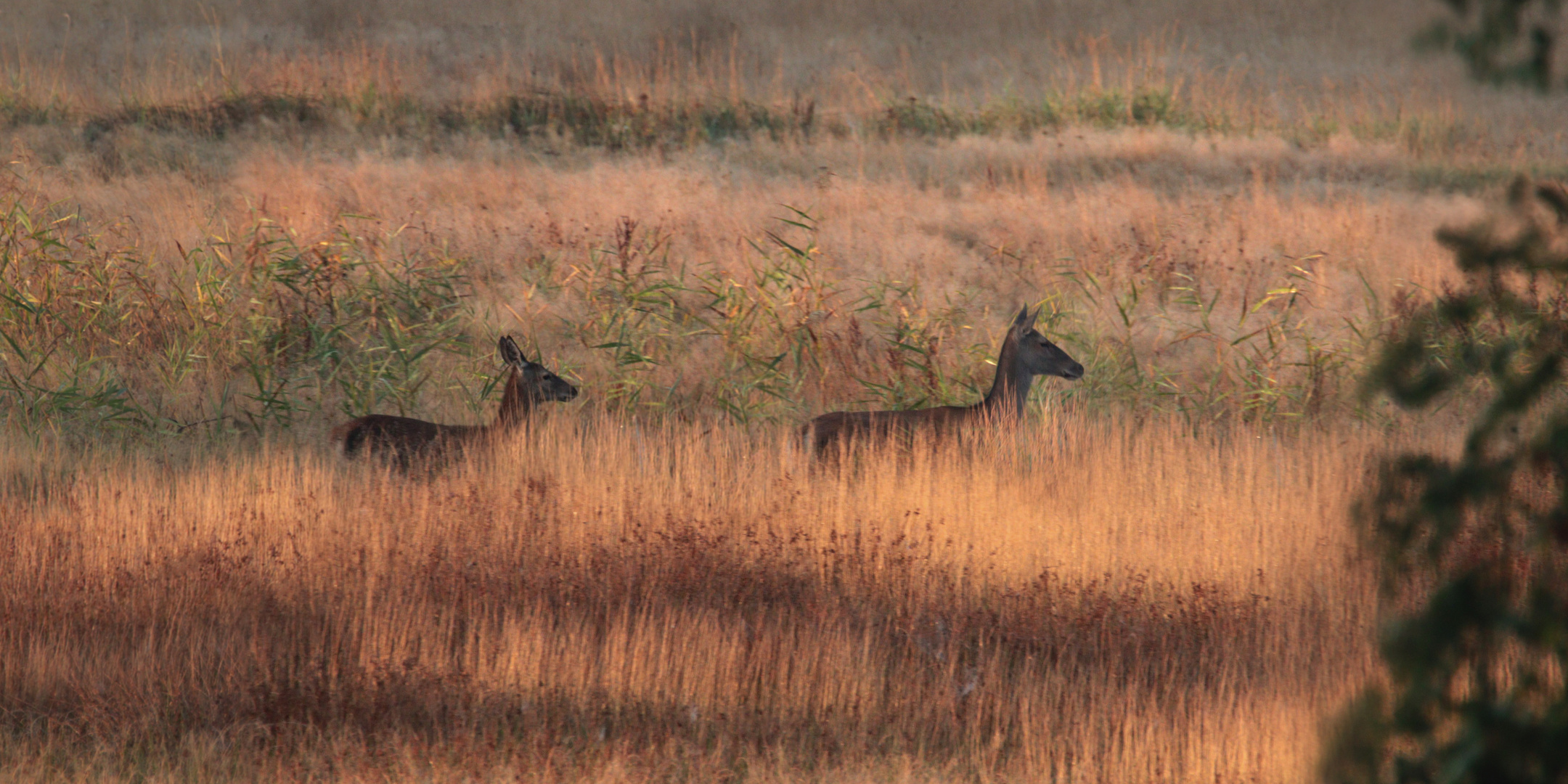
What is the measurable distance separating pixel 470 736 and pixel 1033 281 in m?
10.1

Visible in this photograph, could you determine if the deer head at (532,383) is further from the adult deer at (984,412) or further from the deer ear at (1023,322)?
the deer ear at (1023,322)

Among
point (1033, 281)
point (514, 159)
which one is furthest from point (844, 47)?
point (1033, 281)

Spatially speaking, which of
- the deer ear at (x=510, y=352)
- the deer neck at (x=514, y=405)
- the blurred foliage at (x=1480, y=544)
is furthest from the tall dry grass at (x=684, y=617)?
the blurred foliage at (x=1480, y=544)

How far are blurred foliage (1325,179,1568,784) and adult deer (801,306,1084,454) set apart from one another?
6012 mm

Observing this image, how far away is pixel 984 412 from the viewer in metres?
8.96

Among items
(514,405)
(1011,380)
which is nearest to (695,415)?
(514,405)

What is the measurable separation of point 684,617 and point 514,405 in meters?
3.67

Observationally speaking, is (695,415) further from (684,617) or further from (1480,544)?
(1480,544)

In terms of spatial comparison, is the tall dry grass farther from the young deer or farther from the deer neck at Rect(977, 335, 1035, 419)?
the deer neck at Rect(977, 335, 1035, 419)

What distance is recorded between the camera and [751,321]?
1173 cm

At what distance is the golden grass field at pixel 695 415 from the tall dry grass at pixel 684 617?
3 cm

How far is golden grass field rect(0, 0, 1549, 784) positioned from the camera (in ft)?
17.7

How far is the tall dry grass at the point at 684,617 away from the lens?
5.09 meters

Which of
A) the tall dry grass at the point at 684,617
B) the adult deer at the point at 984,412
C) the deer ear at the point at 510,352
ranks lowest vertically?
the tall dry grass at the point at 684,617
